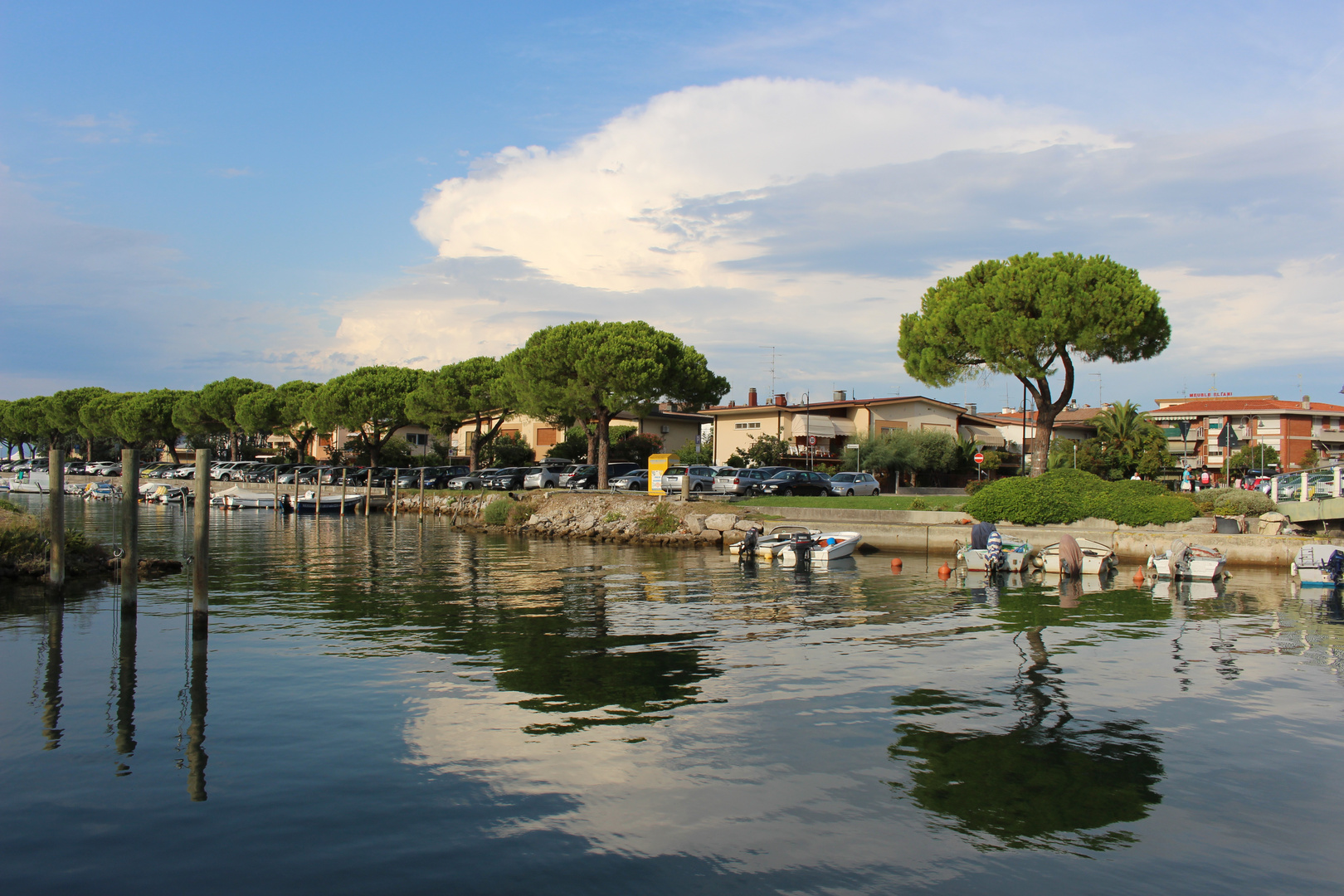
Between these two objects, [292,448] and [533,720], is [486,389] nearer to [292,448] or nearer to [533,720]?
[292,448]

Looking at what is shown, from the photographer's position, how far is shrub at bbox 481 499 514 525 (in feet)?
160

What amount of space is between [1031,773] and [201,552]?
1347 centimetres

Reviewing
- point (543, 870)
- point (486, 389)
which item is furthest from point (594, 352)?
point (543, 870)

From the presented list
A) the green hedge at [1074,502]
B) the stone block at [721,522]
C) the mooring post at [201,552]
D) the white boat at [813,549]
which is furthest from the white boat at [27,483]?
the green hedge at [1074,502]

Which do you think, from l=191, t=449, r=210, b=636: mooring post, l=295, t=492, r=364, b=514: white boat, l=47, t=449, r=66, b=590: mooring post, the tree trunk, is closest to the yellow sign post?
the tree trunk

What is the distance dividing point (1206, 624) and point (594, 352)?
38241mm

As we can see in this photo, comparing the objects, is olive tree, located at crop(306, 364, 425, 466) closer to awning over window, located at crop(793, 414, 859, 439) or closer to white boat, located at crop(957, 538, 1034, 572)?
awning over window, located at crop(793, 414, 859, 439)

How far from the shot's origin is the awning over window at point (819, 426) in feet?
211

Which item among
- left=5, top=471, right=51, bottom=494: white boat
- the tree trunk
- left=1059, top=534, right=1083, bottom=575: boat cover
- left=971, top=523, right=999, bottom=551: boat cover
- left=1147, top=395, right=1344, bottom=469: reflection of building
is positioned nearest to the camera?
left=1059, top=534, right=1083, bottom=575: boat cover

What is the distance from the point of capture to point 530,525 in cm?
4634

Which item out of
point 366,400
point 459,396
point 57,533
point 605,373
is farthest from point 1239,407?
point 57,533

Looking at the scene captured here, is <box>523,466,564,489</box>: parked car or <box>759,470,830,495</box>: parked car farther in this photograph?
<box>523,466,564,489</box>: parked car

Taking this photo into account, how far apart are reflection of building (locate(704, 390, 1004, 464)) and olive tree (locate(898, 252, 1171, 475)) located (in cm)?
2348

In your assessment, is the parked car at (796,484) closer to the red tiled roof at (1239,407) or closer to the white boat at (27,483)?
the red tiled roof at (1239,407)
